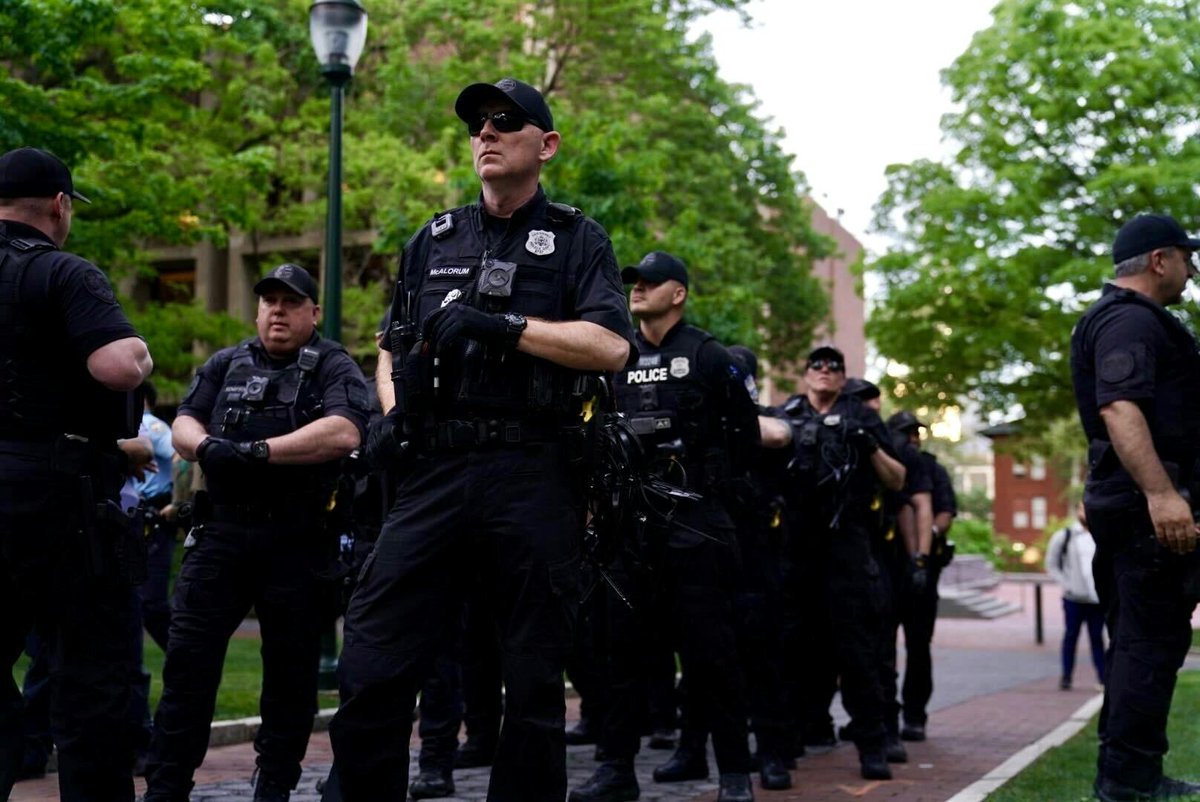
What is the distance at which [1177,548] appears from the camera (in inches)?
241

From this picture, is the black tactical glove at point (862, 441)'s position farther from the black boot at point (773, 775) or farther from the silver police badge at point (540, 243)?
the silver police badge at point (540, 243)

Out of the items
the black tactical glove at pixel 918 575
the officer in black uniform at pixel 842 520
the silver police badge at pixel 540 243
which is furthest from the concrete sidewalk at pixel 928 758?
the silver police badge at pixel 540 243

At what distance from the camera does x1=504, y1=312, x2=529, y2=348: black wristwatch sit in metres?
4.27

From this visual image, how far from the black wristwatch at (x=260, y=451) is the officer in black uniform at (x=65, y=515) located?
52.3 inches

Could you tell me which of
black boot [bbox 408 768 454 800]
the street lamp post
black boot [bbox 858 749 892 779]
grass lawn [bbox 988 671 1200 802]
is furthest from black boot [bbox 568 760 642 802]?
the street lamp post

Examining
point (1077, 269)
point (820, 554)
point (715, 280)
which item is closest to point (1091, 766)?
point (820, 554)

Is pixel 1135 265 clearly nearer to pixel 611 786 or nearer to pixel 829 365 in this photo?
pixel 829 365

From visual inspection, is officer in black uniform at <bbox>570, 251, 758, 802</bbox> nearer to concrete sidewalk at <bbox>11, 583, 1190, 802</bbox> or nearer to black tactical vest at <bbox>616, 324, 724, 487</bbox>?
black tactical vest at <bbox>616, 324, 724, 487</bbox>

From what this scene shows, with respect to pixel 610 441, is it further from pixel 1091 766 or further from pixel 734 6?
pixel 734 6

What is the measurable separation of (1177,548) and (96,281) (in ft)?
14.2

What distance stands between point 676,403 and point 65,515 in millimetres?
3297

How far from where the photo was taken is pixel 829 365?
30.5 feet

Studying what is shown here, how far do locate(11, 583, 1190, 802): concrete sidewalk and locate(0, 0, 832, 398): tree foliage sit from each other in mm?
8271

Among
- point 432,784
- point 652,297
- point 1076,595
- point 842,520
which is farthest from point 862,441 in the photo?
point 1076,595
